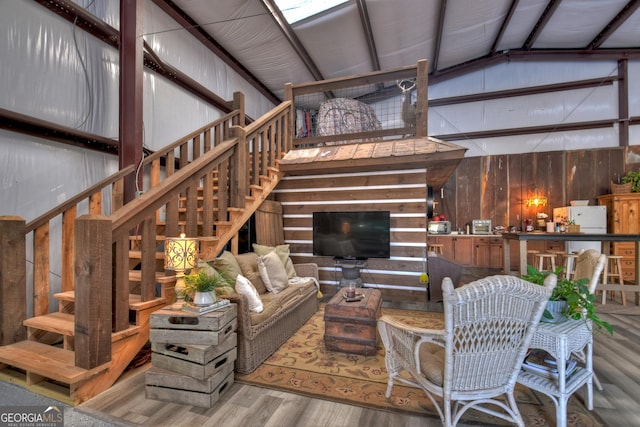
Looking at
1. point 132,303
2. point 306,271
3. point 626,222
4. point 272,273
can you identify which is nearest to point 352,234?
point 306,271

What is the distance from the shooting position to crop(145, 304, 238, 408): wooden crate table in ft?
6.14

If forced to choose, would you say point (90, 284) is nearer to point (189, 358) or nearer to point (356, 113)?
point (189, 358)

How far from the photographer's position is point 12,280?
7.27ft

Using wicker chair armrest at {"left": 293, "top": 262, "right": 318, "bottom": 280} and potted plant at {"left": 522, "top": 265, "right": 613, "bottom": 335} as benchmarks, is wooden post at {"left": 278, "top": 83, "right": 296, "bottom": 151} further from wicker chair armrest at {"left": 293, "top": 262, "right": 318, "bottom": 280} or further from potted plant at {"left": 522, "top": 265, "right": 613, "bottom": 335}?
potted plant at {"left": 522, "top": 265, "right": 613, "bottom": 335}

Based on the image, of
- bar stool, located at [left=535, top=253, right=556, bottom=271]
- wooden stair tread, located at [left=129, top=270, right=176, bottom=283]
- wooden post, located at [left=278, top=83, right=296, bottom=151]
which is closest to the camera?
wooden stair tread, located at [left=129, top=270, right=176, bottom=283]

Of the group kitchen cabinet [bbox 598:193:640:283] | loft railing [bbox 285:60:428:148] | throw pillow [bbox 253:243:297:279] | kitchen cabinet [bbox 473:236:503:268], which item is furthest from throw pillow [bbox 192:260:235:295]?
kitchen cabinet [bbox 598:193:640:283]

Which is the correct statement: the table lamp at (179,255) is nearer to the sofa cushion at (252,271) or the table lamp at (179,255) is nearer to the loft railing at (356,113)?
the sofa cushion at (252,271)

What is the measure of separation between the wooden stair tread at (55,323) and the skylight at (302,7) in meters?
4.92

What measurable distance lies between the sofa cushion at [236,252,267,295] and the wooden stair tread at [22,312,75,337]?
1.43 metres

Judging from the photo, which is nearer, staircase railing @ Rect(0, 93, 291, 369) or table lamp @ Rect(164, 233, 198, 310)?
staircase railing @ Rect(0, 93, 291, 369)

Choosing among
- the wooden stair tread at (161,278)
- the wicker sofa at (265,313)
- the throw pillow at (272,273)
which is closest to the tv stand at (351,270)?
the wicker sofa at (265,313)

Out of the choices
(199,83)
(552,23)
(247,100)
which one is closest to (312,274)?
(199,83)

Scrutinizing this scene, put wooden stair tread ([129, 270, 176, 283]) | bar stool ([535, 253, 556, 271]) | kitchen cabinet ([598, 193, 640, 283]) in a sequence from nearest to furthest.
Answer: wooden stair tread ([129, 270, 176, 283]) → bar stool ([535, 253, 556, 271]) → kitchen cabinet ([598, 193, 640, 283])

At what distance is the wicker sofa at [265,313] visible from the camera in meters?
2.27
